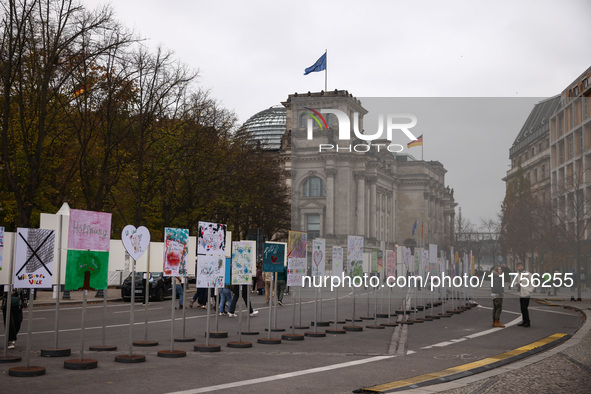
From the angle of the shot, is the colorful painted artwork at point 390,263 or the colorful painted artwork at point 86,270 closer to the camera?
the colorful painted artwork at point 86,270

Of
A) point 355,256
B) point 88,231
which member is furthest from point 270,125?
point 88,231

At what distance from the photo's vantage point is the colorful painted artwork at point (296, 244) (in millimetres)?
19344

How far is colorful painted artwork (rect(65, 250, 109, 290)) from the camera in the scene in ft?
40.4

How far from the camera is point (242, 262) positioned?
1678 cm

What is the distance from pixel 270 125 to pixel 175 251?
321 ft

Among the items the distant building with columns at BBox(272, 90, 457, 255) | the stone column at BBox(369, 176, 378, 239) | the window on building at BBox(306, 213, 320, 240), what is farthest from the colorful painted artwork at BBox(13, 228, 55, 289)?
the stone column at BBox(369, 176, 378, 239)

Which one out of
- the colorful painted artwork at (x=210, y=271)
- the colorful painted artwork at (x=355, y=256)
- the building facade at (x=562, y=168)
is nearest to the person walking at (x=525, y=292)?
the colorful painted artwork at (x=355, y=256)

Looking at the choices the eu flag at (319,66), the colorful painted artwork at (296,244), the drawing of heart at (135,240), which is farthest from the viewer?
the eu flag at (319,66)

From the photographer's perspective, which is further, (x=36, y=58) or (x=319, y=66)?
(x=319, y=66)

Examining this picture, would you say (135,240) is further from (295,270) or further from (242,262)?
(295,270)

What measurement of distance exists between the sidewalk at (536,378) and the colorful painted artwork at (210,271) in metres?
5.97

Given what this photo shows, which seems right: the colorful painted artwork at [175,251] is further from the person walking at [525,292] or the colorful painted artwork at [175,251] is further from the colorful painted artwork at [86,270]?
the person walking at [525,292]

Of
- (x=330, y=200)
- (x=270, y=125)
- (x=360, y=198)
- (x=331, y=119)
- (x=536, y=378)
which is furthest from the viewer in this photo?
(x=270, y=125)

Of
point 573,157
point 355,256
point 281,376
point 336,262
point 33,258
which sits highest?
point 573,157
